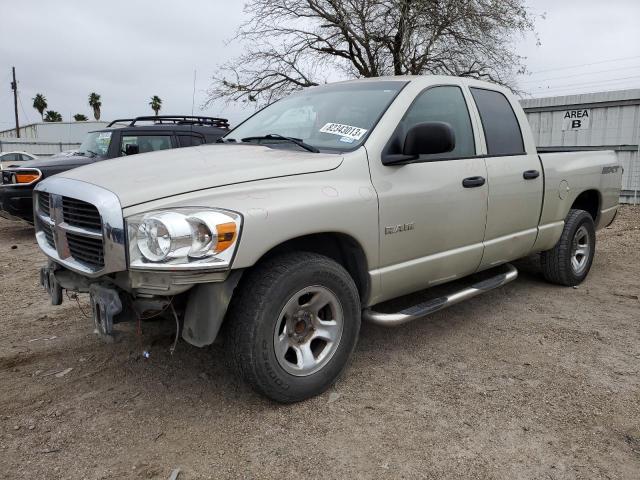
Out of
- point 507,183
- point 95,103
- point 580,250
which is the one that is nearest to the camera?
point 507,183

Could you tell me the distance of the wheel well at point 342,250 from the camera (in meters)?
2.89

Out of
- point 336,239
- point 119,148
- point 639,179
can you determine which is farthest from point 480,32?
point 336,239

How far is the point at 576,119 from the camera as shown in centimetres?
1167

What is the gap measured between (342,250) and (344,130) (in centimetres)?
78

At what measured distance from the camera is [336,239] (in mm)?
3018

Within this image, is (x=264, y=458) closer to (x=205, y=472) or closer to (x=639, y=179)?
(x=205, y=472)

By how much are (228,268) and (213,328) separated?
341mm

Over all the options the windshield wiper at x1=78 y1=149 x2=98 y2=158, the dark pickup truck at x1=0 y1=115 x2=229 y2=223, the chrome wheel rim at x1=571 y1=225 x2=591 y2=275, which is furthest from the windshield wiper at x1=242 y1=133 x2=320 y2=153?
the windshield wiper at x1=78 y1=149 x2=98 y2=158

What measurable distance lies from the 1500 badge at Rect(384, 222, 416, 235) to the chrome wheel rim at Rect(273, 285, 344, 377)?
1.78ft

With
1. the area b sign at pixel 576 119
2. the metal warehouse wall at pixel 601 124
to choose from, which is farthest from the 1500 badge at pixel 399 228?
the area b sign at pixel 576 119

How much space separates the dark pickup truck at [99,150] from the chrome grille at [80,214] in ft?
16.0

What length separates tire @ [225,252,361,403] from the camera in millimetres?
2535

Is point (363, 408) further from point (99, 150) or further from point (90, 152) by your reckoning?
point (90, 152)

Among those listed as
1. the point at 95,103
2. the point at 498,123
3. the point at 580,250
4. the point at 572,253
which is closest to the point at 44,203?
the point at 498,123
